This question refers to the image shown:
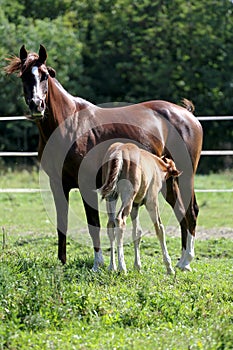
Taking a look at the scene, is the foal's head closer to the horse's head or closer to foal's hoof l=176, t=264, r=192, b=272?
the horse's head

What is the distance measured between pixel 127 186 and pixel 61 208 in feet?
3.54

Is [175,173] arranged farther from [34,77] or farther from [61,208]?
[34,77]

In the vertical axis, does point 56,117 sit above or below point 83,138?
above

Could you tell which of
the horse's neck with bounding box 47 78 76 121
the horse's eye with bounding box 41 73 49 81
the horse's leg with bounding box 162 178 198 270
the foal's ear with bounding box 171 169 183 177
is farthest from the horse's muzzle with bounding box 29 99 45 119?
the horse's leg with bounding box 162 178 198 270

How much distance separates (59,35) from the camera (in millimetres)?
25812

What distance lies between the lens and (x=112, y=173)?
762 centimetres

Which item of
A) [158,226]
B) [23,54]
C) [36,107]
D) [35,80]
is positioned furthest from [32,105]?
[158,226]

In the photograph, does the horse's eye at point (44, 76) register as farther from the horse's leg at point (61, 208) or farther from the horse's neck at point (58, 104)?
the horse's leg at point (61, 208)

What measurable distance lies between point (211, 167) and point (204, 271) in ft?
46.3

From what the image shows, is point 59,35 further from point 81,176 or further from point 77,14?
point 81,176

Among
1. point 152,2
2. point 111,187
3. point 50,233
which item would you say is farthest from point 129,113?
point 152,2

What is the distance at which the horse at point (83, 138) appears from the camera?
8148 mm

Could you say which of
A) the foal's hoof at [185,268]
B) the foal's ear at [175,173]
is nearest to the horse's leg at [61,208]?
the foal's ear at [175,173]

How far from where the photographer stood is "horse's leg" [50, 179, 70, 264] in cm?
837
